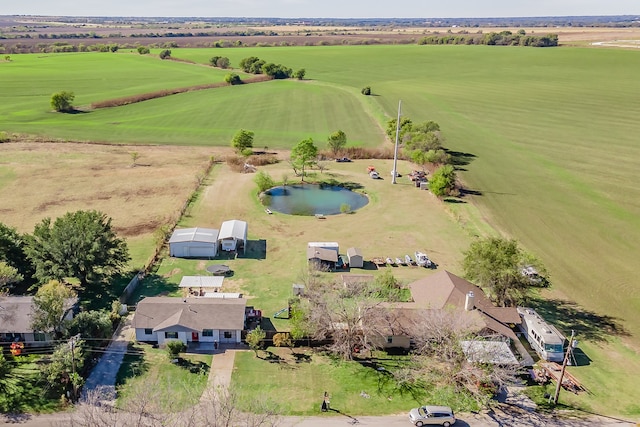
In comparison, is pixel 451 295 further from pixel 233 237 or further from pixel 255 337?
pixel 233 237

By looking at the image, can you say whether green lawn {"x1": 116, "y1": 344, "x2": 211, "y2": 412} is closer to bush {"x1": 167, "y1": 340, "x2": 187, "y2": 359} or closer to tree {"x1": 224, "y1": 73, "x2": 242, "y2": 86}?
bush {"x1": 167, "y1": 340, "x2": 187, "y2": 359}

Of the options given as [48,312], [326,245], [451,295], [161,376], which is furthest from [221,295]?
[451,295]

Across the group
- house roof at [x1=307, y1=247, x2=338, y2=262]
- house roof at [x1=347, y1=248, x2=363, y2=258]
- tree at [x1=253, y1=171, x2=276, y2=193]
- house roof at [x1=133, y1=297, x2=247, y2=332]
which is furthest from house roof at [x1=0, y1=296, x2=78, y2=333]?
tree at [x1=253, y1=171, x2=276, y2=193]

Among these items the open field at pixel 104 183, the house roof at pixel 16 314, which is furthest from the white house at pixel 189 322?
the open field at pixel 104 183

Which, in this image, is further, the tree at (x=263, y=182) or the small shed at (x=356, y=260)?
the tree at (x=263, y=182)

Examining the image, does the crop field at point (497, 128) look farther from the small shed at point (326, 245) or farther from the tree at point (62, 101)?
the tree at point (62, 101)
